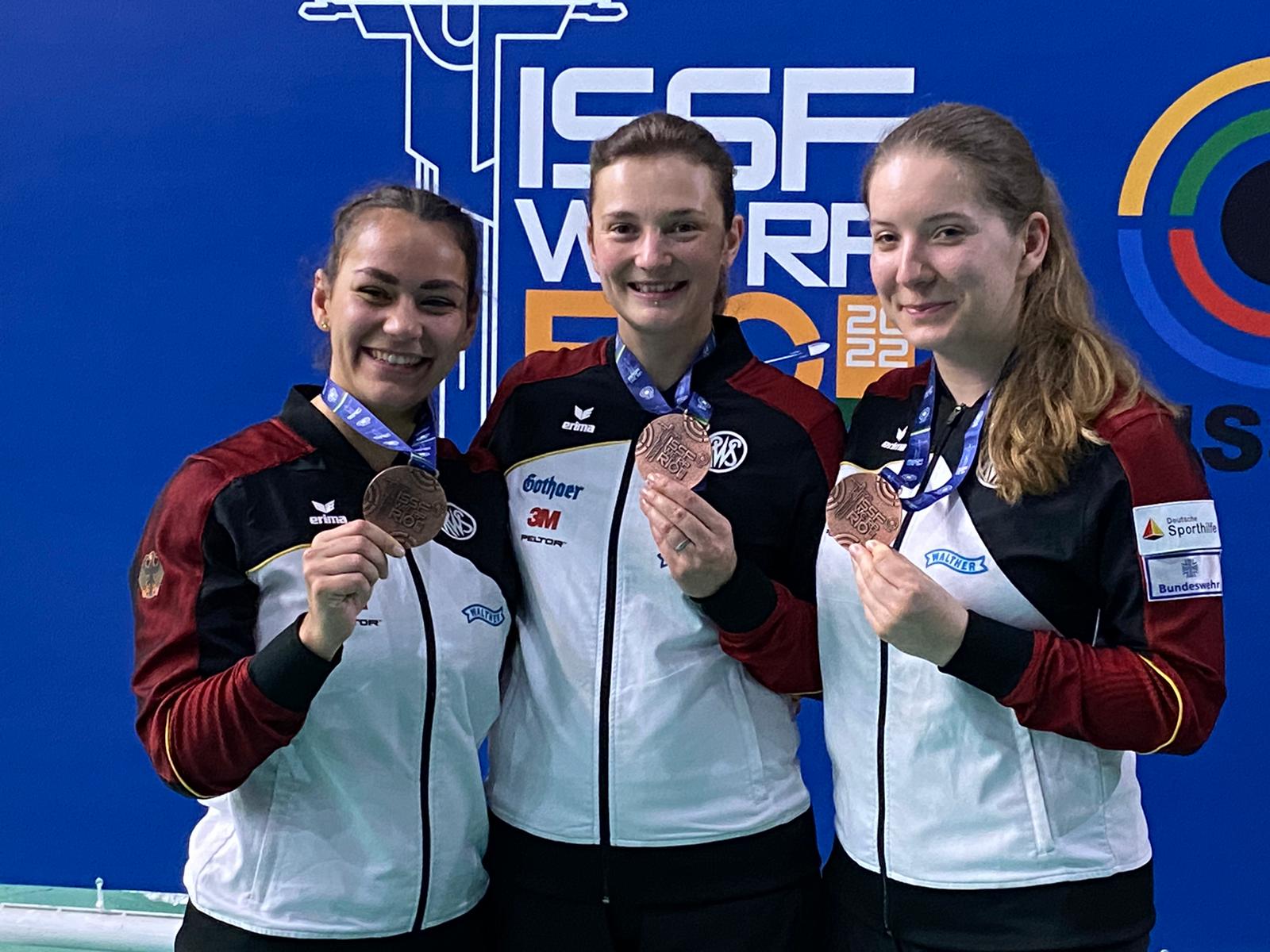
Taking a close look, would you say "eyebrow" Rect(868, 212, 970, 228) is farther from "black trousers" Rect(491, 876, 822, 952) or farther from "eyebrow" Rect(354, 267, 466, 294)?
"black trousers" Rect(491, 876, 822, 952)

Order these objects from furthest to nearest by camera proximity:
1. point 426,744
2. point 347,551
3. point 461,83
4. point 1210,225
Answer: point 461,83
point 1210,225
point 426,744
point 347,551

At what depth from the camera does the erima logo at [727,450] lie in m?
1.84

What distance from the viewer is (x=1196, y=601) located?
5.01 ft

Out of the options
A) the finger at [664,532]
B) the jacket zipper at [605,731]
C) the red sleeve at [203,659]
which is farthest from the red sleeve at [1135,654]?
the red sleeve at [203,659]

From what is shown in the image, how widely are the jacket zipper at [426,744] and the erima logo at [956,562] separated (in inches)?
25.8

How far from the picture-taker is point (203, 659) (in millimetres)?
1582

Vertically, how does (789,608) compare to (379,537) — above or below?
below

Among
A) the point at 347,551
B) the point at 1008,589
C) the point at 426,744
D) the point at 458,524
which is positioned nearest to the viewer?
the point at 347,551

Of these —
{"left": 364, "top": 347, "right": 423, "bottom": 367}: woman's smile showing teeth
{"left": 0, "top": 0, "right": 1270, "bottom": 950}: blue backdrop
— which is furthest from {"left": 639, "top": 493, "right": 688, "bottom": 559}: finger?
{"left": 0, "top": 0, "right": 1270, "bottom": 950}: blue backdrop

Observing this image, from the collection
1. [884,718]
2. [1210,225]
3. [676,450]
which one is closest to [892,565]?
[884,718]

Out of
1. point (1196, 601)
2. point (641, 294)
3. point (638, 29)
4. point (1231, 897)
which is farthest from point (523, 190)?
point (1231, 897)

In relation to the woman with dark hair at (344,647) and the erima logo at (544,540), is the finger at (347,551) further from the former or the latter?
the erima logo at (544,540)

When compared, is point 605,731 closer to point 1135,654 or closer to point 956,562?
point 956,562

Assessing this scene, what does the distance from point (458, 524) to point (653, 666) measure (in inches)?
13.3
